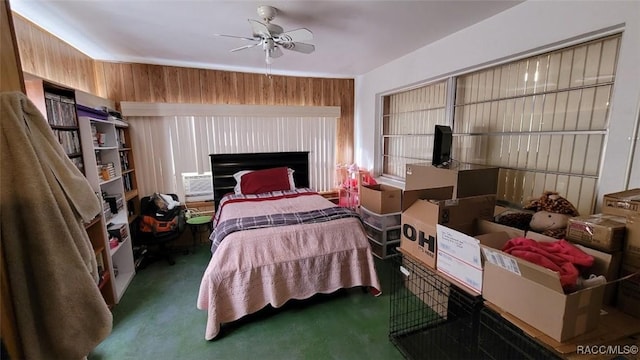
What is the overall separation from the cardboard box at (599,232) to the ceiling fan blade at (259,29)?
7.29 ft

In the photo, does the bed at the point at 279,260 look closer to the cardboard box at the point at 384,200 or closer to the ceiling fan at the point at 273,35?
the cardboard box at the point at 384,200

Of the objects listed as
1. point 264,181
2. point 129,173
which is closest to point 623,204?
point 264,181

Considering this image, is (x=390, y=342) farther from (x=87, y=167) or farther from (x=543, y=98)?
(x=87, y=167)

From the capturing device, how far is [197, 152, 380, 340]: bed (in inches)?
79.3

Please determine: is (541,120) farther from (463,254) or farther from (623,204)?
(463,254)

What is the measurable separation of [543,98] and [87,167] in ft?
12.3

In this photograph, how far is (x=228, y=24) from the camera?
7.63 ft

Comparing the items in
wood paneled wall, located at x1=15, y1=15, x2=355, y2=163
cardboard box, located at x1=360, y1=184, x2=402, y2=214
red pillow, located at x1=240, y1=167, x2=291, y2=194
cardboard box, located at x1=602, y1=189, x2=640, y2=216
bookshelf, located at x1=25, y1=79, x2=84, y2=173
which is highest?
wood paneled wall, located at x1=15, y1=15, x2=355, y2=163

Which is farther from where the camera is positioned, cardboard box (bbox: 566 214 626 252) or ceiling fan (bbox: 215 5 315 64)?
ceiling fan (bbox: 215 5 315 64)

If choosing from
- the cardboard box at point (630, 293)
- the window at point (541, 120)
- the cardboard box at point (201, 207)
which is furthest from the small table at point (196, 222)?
the cardboard box at point (630, 293)

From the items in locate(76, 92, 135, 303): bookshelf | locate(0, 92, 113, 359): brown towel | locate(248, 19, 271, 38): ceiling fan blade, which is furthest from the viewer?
locate(76, 92, 135, 303): bookshelf

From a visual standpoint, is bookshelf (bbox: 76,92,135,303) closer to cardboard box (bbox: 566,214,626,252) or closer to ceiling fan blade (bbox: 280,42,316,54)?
ceiling fan blade (bbox: 280,42,316,54)

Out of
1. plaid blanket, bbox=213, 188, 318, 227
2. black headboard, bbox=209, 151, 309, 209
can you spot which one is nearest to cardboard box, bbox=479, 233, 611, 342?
plaid blanket, bbox=213, 188, 318, 227

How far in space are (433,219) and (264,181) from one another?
2.61m
